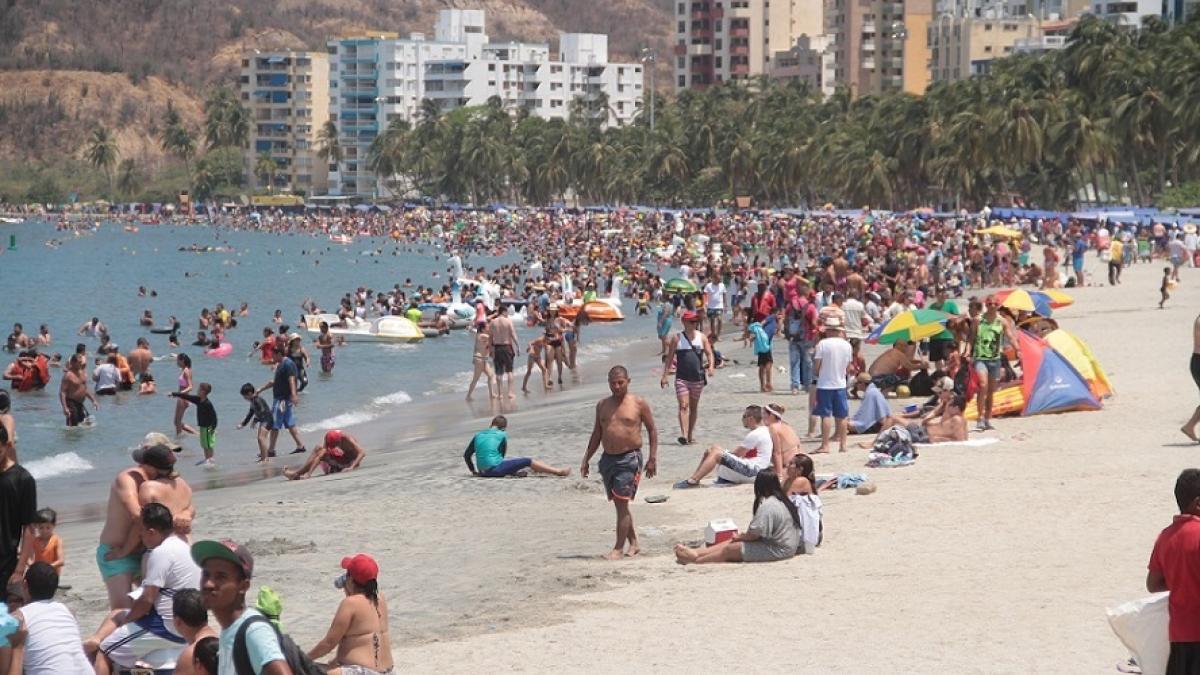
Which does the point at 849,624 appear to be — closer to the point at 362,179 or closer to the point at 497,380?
the point at 497,380

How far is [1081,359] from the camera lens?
19.2m

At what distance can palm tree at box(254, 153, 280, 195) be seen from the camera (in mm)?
175125

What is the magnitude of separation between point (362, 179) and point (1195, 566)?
166618 millimetres

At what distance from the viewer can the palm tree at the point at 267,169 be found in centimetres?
17512

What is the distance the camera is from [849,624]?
394 inches

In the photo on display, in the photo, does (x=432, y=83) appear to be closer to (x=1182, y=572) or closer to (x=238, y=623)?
(x=1182, y=572)

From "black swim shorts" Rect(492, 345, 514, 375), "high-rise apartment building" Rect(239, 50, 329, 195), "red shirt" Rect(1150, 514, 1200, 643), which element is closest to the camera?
"red shirt" Rect(1150, 514, 1200, 643)

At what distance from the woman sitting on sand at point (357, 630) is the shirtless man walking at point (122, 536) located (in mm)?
1136

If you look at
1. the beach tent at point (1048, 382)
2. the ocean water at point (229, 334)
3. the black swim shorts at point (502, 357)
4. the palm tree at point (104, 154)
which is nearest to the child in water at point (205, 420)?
the ocean water at point (229, 334)

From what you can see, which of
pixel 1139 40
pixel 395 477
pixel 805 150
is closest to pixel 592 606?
pixel 395 477

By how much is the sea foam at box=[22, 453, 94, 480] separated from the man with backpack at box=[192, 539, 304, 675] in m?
15.5

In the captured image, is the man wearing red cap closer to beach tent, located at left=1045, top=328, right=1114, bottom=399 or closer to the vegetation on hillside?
beach tent, located at left=1045, top=328, right=1114, bottom=399

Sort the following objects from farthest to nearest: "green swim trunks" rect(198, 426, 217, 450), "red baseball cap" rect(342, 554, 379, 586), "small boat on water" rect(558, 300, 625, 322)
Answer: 1. "small boat on water" rect(558, 300, 625, 322)
2. "green swim trunks" rect(198, 426, 217, 450)
3. "red baseball cap" rect(342, 554, 379, 586)

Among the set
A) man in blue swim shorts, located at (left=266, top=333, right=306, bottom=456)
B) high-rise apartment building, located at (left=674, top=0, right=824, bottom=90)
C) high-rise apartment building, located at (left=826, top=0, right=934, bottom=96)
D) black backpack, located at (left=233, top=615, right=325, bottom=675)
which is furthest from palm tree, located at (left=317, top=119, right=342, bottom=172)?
black backpack, located at (left=233, top=615, right=325, bottom=675)
